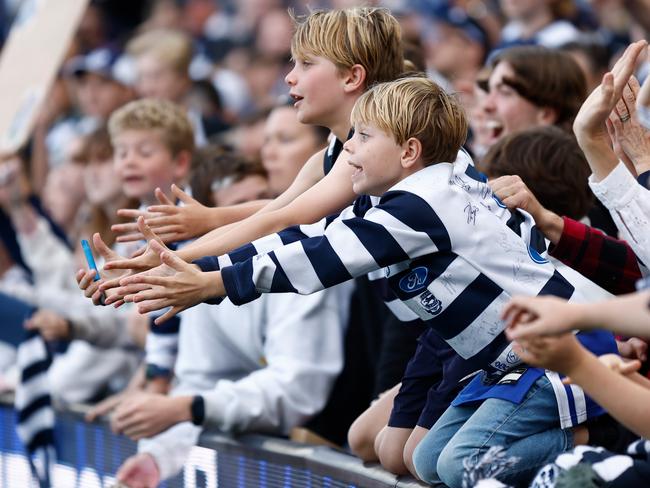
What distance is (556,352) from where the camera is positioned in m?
2.38

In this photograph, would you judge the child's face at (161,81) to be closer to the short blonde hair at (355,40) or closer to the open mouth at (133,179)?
the open mouth at (133,179)

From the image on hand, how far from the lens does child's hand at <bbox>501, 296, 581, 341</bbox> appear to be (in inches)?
88.4

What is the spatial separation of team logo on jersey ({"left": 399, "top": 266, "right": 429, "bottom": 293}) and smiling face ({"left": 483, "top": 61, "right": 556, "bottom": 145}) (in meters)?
1.57

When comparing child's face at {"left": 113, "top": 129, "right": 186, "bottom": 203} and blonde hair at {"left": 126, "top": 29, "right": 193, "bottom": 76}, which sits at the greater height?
child's face at {"left": 113, "top": 129, "right": 186, "bottom": 203}

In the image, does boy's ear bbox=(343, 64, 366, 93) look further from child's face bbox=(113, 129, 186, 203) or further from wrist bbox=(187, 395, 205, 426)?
child's face bbox=(113, 129, 186, 203)

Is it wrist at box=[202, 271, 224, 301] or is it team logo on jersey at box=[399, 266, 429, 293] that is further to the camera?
team logo on jersey at box=[399, 266, 429, 293]

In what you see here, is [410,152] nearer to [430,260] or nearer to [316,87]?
[430,260]

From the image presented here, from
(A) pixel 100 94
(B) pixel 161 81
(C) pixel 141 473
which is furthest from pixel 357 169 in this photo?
(A) pixel 100 94

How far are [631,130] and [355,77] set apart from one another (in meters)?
0.77

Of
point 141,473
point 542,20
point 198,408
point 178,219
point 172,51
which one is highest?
point 178,219

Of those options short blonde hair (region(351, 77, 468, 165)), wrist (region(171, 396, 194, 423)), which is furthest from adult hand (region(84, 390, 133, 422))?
short blonde hair (region(351, 77, 468, 165))

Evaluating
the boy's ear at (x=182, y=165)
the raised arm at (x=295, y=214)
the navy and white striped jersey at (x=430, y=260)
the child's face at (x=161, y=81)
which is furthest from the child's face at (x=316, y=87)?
the child's face at (x=161, y=81)

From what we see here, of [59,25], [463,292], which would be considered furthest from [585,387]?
[59,25]

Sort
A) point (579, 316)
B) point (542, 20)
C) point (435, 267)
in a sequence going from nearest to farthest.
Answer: point (579, 316) < point (435, 267) < point (542, 20)
